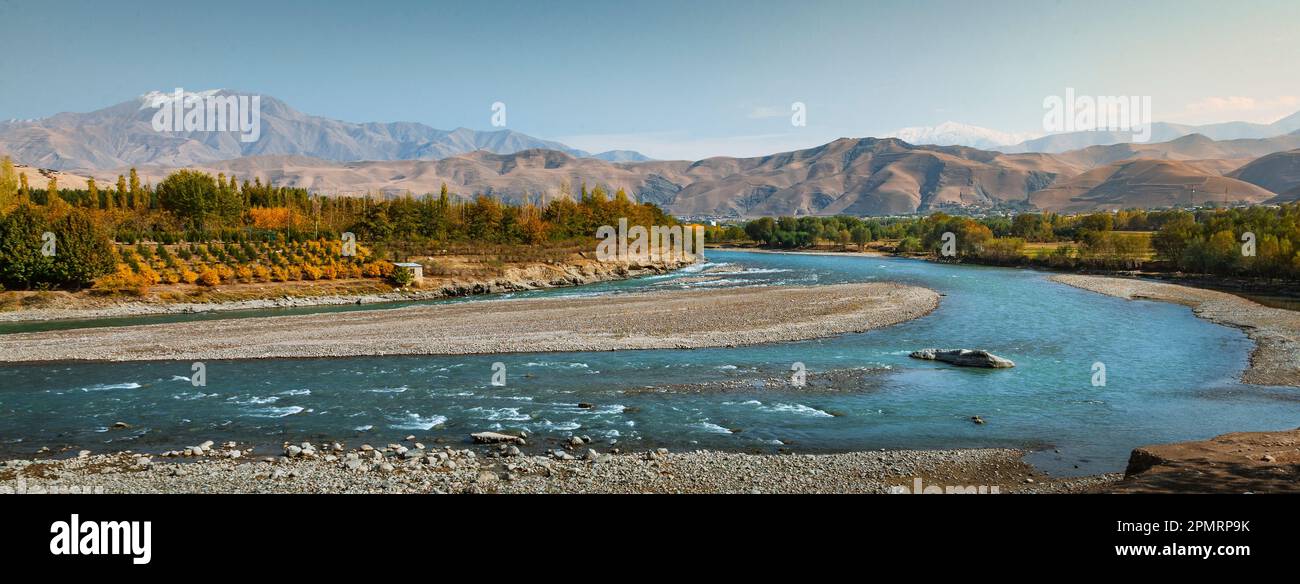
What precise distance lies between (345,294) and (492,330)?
21.8m

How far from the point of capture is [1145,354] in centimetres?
2848

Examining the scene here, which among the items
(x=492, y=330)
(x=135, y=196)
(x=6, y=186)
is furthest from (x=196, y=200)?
(x=492, y=330)

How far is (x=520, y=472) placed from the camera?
13.9m

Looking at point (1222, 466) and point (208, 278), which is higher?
point (208, 278)

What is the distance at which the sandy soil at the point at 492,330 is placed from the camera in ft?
94.5

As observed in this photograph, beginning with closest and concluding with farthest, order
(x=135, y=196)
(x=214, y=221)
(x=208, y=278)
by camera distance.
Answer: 1. (x=208, y=278)
2. (x=214, y=221)
3. (x=135, y=196)

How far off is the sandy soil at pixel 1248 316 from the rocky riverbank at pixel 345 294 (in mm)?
45719

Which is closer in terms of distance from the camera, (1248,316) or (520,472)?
(520,472)

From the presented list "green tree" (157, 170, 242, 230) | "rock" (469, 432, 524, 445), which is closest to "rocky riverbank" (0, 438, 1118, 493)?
"rock" (469, 432, 524, 445)

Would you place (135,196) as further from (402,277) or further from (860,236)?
(860,236)

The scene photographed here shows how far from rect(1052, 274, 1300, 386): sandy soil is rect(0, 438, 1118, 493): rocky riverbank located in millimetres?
16383

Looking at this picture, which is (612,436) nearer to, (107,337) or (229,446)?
(229,446)

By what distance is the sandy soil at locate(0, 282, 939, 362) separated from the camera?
28.8 meters

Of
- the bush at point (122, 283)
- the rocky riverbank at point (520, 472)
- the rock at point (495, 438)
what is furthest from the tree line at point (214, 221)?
the rock at point (495, 438)
